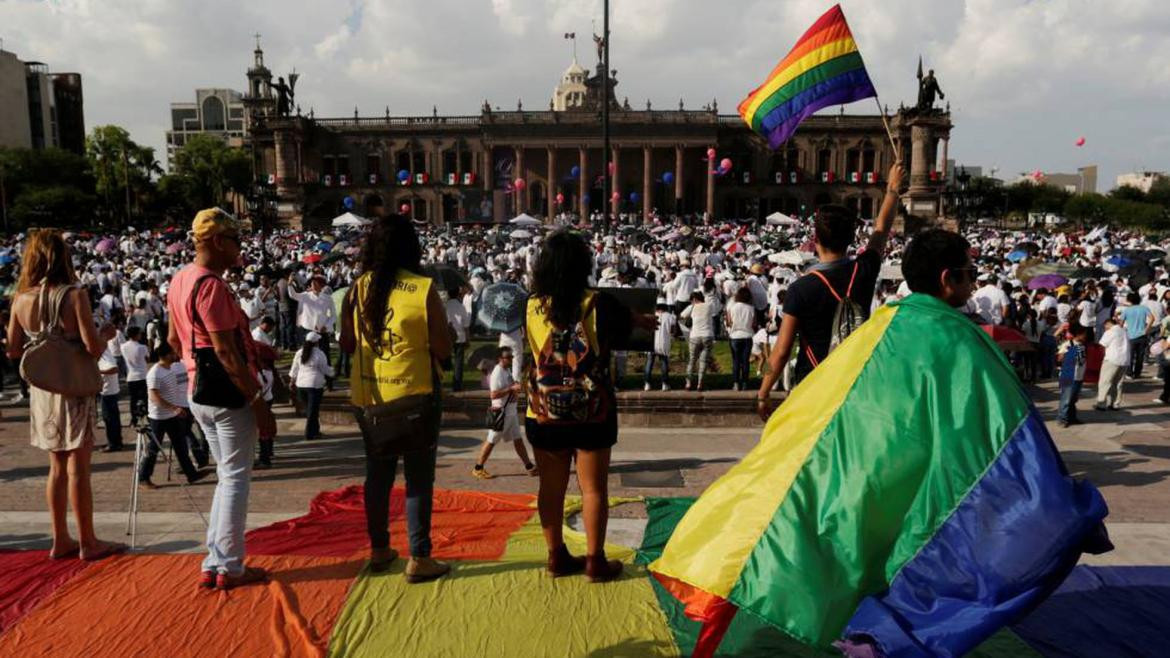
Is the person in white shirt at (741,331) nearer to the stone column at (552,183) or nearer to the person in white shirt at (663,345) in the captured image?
the person in white shirt at (663,345)

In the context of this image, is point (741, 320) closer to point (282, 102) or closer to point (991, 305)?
point (991, 305)

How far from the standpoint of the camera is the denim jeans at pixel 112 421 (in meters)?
7.85

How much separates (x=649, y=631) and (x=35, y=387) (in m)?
3.37

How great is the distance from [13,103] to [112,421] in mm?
84281

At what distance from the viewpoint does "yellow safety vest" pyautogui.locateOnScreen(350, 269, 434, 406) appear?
12.5ft

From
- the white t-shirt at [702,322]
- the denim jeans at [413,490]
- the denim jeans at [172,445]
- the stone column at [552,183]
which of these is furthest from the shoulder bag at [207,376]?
the stone column at [552,183]

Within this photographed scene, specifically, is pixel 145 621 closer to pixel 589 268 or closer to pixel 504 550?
pixel 504 550

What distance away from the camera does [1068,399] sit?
355 inches

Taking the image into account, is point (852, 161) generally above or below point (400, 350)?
above

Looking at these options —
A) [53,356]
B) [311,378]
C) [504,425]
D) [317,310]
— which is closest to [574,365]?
[53,356]

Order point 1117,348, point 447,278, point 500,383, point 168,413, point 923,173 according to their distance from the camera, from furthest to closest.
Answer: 1. point 923,173
2. point 447,278
3. point 1117,348
4. point 500,383
5. point 168,413

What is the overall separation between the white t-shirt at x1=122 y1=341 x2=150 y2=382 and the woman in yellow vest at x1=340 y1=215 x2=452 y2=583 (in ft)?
18.7

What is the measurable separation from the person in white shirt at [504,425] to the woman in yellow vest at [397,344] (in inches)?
Result: 107

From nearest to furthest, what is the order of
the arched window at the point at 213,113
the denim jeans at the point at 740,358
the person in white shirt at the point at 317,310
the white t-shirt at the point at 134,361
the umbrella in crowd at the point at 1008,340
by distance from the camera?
1. the white t-shirt at the point at 134,361
2. the umbrella in crowd at the point at 1008,340
3. the denim jeans at the point at 740,358
4. the person in white shirt at the point at 317,310
5. the arched window at the point at 213,113
